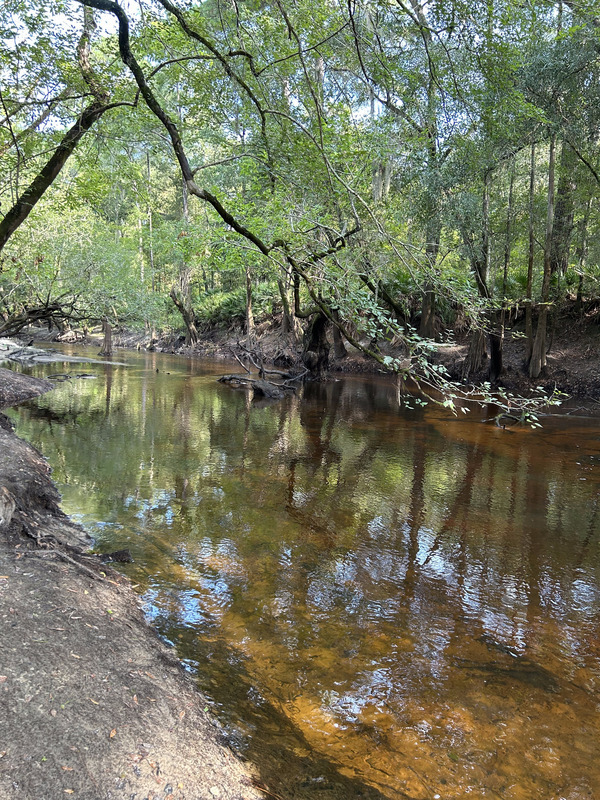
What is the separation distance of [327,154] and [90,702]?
632cm

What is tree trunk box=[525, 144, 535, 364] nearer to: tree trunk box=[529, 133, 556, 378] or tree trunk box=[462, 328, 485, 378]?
tree trunk box=[529, 133, 556, 378]

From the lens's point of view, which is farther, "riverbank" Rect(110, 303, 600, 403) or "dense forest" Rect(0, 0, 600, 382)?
"riverbank" Rect(110, 303, 600, 403)

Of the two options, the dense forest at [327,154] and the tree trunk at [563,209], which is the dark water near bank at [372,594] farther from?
the tree trunk at [563,209]

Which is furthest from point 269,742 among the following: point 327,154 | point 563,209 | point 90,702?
point 563,209

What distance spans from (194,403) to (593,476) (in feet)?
38.4

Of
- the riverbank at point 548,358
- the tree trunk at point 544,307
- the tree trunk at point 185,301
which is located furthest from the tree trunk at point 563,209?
the tree trunk at point 185,301

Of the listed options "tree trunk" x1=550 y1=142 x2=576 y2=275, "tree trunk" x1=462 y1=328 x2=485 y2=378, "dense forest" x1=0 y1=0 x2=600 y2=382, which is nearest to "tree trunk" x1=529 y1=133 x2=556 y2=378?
"dense forest" x1=0 y1=0 x2=600 y2=382

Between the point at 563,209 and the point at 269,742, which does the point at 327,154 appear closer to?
the point at 269,742

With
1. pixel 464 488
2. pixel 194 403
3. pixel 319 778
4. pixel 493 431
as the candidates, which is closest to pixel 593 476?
pixel 464 488

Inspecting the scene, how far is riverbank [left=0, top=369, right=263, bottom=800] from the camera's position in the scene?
2.21 metres

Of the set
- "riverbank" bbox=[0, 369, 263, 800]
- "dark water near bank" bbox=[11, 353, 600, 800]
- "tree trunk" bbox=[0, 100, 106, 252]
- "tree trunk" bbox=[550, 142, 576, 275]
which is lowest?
"dark water near bank" bbox=[11, 353, 600, 800]

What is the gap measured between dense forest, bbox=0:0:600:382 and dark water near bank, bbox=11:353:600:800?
2.45m

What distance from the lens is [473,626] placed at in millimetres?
4637

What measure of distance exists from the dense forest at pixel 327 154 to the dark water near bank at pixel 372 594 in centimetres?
245
